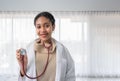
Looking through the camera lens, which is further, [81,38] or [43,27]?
[81,38]

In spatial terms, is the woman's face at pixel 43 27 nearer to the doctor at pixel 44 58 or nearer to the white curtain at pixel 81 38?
the doctor at pixel 44 58

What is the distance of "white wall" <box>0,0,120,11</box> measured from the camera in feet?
10.3

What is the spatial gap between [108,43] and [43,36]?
8.43 ft

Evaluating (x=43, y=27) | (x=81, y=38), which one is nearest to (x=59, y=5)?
(x=81, y=38)

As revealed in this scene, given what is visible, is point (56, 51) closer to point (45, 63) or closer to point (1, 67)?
point (45, 63)

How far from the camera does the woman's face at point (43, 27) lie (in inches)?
29.7

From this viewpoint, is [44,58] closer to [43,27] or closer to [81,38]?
[43,27]

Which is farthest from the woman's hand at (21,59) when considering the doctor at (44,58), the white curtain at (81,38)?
the white curtain at (81,38)

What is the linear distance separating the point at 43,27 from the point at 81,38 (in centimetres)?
246

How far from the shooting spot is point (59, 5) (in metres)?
3.15

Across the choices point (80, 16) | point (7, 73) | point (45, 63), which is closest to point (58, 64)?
point (45, 63)

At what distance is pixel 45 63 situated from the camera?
76 cm

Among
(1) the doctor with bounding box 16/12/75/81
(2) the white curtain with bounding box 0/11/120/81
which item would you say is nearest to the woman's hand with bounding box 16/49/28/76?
(1) the doctor with bounding box 16/12/75/81

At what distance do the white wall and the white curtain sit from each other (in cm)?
8
